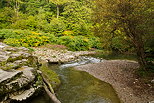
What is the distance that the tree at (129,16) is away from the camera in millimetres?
7586

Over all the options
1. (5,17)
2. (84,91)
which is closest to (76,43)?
(5,17)

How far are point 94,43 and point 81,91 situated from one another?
18291mm

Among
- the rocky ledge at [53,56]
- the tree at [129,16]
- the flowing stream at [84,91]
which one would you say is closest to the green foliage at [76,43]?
the rocky ledge at [53,56]

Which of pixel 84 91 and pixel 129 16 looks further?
pixel 129 16

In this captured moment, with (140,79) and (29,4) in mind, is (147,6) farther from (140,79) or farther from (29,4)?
(29,4)

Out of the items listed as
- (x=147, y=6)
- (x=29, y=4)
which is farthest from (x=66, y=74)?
(x=29, y=4)

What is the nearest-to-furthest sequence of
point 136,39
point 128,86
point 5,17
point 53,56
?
point 128,86
point 136,39
point 53,56
point 5,17

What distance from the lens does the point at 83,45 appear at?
2338 cm

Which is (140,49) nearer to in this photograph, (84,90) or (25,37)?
(84,90)

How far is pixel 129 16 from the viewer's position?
→ 24.9ft

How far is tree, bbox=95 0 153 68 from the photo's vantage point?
7.59 meters

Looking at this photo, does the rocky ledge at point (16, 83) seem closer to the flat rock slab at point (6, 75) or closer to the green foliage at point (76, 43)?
the flat rock slab at point (6, 75)

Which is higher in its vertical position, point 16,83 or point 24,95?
point 16,83

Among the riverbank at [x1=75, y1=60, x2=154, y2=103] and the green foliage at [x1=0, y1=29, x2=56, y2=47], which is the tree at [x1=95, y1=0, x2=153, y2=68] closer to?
the riverbank at [x1=75, y1=60, x2=154, y2=103]
